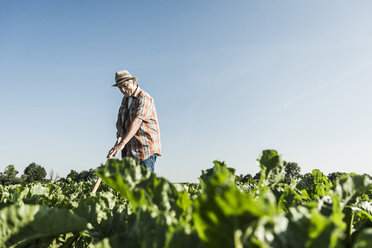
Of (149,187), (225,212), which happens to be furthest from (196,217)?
(149,187)

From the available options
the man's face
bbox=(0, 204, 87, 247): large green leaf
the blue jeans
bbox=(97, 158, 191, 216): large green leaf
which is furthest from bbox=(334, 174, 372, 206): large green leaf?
the man's face

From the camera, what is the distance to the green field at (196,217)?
58 cm

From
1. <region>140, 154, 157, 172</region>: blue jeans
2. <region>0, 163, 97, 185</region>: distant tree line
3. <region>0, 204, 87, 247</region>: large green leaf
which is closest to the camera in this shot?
<region>0, 204, 87, 247</region>: large green leaf

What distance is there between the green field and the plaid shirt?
3676 millimetres

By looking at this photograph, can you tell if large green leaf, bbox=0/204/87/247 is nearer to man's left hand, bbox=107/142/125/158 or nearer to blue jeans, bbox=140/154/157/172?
man's left hand, bbox=107/142/125/158

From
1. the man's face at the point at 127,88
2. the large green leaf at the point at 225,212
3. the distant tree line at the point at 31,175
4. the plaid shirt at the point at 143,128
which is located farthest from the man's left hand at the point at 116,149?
the distant tree line at the point at 31,175

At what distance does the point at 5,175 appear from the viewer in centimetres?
7912

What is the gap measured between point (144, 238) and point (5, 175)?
94491mm

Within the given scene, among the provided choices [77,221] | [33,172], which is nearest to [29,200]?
[77,221]

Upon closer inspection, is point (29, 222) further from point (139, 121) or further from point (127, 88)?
point (127, 88)

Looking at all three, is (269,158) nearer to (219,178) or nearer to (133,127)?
(219,178)

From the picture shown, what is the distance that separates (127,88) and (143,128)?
2.89 ft

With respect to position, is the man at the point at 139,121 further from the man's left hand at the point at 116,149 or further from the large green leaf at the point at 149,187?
the large green leaf at the point at 149,187

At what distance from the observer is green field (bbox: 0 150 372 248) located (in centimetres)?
58
